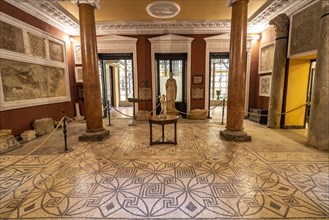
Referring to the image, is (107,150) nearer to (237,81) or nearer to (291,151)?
(237,81)

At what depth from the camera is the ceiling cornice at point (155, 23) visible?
5502 mm

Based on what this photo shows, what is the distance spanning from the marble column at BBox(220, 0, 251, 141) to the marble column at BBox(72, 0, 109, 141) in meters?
3.76

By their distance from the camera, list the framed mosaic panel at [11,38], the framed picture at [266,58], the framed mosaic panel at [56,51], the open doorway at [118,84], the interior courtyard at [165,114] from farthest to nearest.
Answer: the open doorway at [118,84] < the framed picture at [266,58] < the framed mosaic panel at [56,51] < the framed mosaic panel at [11,38] < the interior courtyard at [165,114]

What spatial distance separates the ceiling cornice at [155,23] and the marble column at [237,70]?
6.30 feet

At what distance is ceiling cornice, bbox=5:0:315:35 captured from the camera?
5.50 metres

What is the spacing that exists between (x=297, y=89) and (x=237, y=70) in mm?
2975

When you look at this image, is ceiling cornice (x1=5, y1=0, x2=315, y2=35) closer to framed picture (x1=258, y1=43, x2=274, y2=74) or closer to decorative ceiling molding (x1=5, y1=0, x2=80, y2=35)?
decorative ceiling molding (x1=5, y1=0, x2=80, y2=35)

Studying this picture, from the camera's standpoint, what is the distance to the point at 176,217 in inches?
78.9

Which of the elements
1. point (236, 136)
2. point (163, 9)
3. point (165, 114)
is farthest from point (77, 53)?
point (236, 136)

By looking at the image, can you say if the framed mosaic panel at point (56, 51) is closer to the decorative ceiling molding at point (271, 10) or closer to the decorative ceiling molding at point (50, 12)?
the decorative ceiling molding at point (50, 12)

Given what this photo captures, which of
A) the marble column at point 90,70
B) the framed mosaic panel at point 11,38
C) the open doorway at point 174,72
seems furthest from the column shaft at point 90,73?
the open doorway at point 174,72

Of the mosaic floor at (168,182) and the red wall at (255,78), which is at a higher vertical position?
the red wall at (255,78)

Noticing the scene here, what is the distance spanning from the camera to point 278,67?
598 centimetres

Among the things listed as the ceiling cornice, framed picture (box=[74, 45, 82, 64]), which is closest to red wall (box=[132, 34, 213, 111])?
the ceiling cornice
